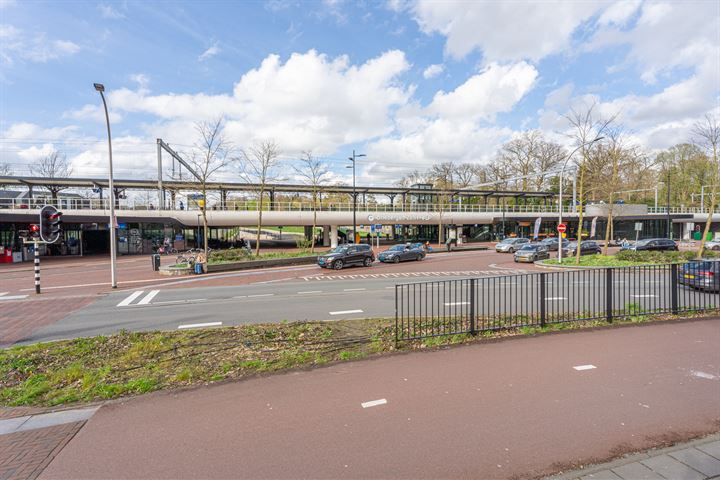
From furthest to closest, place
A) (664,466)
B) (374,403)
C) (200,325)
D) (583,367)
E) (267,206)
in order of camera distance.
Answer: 1. (267,206)
2. (200,325)
3. (583,367)
4. (374,403)
5. (664,466)

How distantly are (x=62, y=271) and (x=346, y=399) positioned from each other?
28.0 metres

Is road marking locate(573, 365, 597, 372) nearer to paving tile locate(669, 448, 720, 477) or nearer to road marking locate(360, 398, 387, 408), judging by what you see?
paving tile locate(669, 448, 720, 477)

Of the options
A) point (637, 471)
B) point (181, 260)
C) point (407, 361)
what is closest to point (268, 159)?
point (181, 260)

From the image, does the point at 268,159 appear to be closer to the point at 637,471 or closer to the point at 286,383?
the point at 286,383

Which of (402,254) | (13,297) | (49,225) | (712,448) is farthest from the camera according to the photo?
(402,254)

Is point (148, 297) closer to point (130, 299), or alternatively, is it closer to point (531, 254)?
point (130, 299)

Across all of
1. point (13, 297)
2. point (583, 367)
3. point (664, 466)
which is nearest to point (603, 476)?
point (664, 466)

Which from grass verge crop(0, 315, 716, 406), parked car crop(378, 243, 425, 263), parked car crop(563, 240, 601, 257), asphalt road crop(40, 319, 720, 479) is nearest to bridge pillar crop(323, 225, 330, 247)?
parked car crop(378, 243, 425, 263)

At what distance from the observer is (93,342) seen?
7.48 metres

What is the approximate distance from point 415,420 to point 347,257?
2096cm

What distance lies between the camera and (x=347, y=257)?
82.5ft

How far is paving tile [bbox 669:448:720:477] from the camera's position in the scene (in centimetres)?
334

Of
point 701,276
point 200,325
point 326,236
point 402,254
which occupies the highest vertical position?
point 326,236

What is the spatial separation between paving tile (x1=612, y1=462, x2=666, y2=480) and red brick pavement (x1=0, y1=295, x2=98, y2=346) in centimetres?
1141
